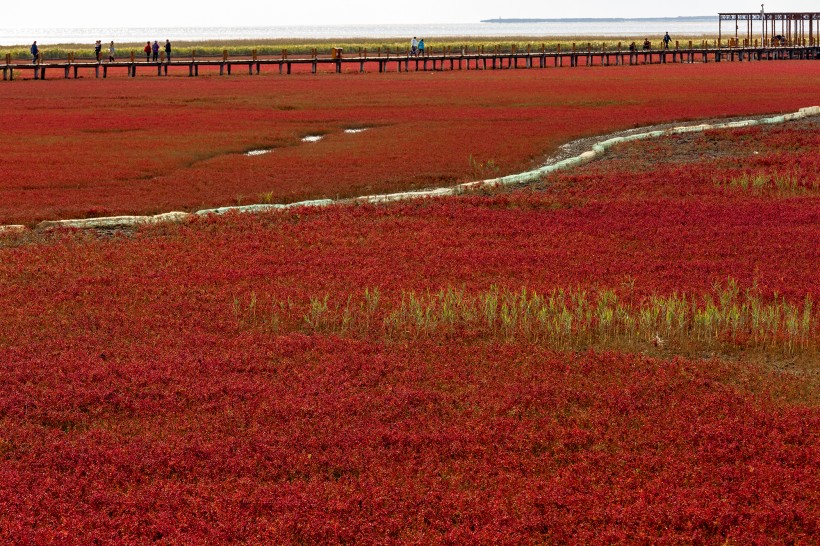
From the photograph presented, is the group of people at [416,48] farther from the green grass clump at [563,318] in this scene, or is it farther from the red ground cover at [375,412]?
the green grass clump at [563,318]

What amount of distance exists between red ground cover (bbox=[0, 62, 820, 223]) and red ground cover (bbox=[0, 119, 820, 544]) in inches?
237

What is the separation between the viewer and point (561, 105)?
1510 inches

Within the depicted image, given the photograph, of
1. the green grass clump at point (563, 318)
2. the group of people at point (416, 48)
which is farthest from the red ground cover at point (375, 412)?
the group of people at point (416, 48)

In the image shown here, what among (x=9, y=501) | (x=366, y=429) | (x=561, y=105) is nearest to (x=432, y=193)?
(x=366, y=429)

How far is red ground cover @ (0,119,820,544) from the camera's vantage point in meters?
6.38

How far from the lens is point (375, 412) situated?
808cm

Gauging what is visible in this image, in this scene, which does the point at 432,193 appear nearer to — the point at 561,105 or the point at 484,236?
the point at 484,236

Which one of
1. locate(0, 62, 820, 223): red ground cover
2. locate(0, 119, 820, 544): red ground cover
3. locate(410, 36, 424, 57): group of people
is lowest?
locate(0, 119, 820, 544): red ground cover

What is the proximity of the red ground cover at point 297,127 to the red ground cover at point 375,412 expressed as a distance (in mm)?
6026

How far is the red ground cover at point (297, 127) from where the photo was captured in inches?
798

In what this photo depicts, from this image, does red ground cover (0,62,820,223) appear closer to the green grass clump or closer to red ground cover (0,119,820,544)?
red ground cover (0,119,820,544)

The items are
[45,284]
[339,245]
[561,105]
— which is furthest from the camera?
[561,105]

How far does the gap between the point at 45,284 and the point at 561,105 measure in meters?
28.2

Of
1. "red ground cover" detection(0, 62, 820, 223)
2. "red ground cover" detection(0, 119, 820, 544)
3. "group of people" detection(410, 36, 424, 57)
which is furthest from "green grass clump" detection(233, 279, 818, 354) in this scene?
"group of people" detection(410, 36, 424, 57)
